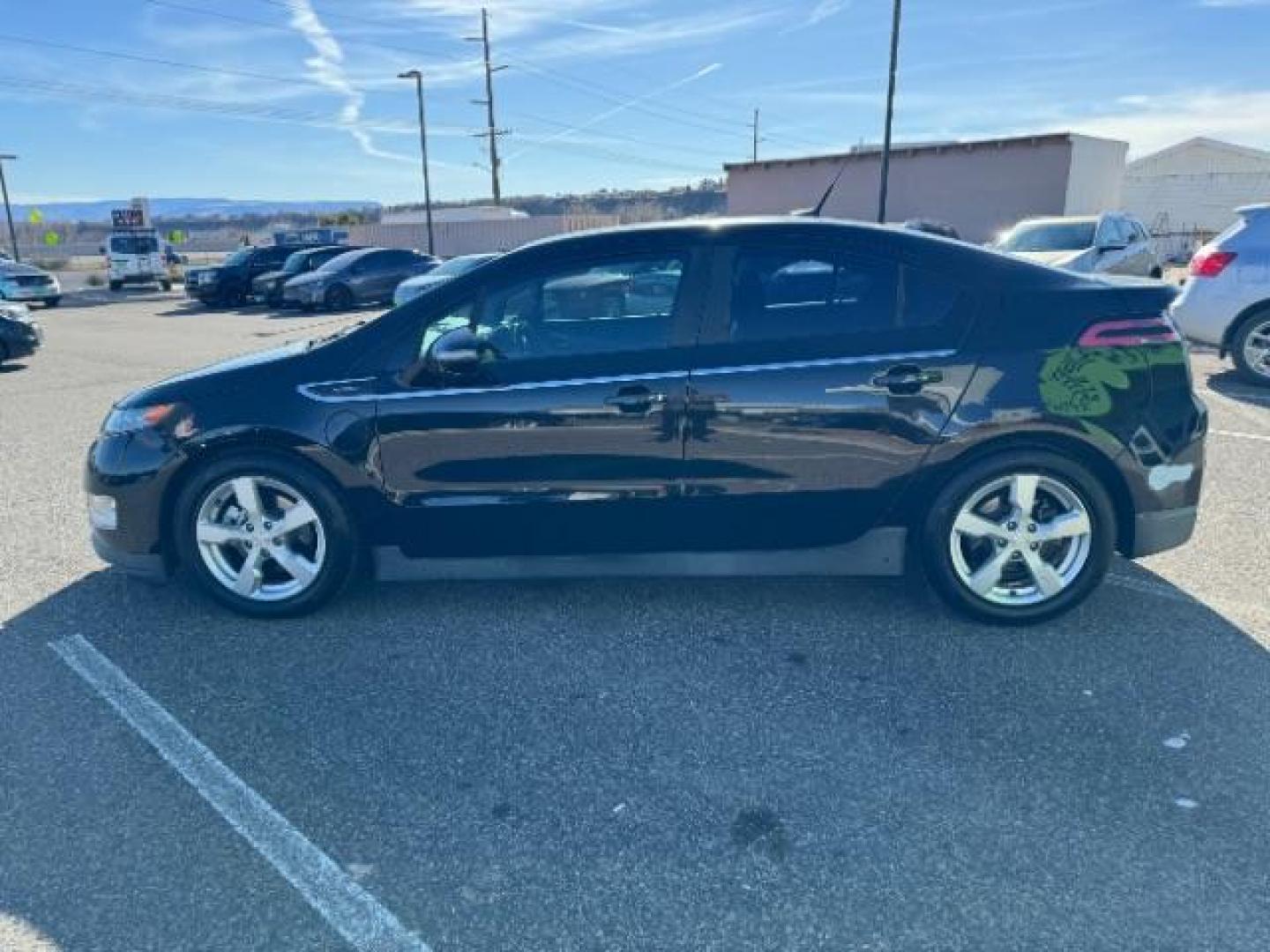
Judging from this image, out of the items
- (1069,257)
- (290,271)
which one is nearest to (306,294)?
(290,271)

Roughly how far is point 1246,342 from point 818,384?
279 inches

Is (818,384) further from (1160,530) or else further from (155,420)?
(155,420)

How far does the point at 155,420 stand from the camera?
3691mm

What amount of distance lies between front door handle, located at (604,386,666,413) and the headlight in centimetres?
177

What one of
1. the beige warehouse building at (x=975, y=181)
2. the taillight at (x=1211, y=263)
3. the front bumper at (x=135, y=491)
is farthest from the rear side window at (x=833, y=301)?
the beige warehouse building at (x=975, y=181)

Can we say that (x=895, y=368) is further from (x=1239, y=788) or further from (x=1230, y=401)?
(x=1230, y=401)

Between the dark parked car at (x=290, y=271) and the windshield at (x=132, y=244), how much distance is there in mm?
9624

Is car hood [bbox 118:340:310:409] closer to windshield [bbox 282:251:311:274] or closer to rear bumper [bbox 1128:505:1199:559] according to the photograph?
rear bumper [bbox 1128:505:1199:559]

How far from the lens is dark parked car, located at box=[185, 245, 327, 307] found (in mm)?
24109

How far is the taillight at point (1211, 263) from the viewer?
8227 mm

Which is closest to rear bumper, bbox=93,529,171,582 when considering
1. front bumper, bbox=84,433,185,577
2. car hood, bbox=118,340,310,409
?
front bumper, bbox=84,433,185,577

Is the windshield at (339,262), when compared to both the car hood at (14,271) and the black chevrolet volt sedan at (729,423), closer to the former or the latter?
the car hood at (14,271)

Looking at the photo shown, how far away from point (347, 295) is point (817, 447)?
19395 mm

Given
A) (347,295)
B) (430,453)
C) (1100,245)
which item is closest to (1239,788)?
(430,453)
